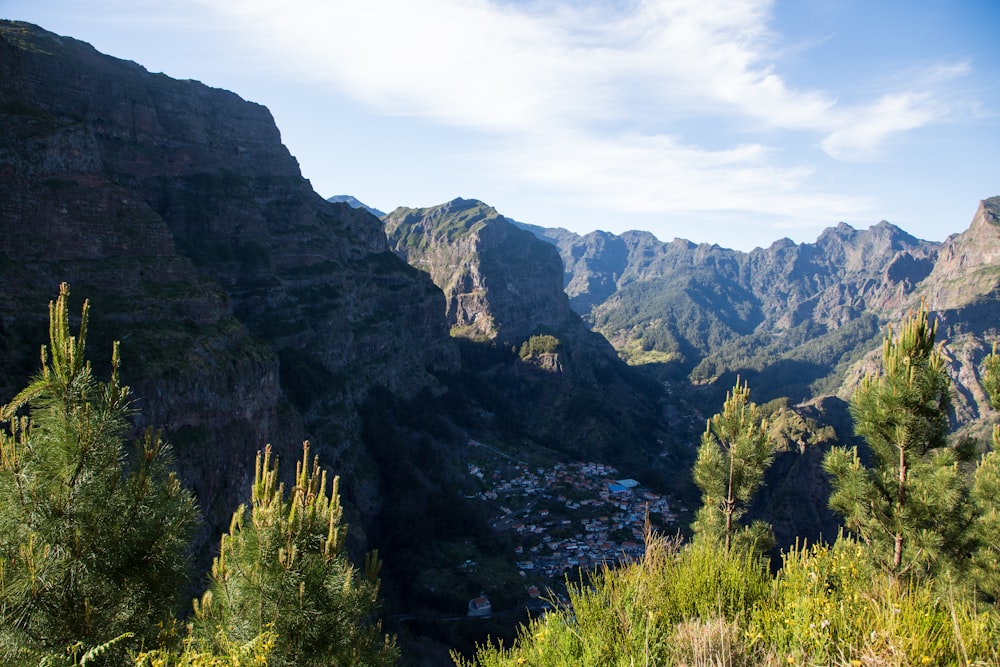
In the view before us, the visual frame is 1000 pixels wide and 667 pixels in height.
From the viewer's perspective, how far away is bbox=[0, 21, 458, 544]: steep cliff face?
39594mm

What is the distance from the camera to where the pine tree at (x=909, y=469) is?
14.2 meters

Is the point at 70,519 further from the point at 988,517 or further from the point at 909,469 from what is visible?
the point at 988,517

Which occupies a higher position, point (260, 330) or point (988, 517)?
point (260, 330)

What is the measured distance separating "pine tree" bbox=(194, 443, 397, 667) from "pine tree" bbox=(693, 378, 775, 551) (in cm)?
1547

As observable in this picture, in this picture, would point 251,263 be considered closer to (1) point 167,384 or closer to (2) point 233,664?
(1) point 167,384

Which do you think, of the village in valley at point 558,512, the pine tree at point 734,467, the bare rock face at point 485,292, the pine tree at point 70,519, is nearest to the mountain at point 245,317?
the village in valley at point 558,512

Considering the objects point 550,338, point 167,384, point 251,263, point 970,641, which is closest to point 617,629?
point 970,641

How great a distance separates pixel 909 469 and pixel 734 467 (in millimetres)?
6960

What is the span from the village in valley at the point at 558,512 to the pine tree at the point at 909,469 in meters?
42.7

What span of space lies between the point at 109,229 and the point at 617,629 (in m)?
51.1

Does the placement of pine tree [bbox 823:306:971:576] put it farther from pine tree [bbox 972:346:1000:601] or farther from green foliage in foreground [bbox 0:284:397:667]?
green foliage in foreground [bbox 0:284:397:667]

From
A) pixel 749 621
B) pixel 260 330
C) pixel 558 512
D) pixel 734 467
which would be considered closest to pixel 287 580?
pixel 749 621

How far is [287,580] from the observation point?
30.6 feet

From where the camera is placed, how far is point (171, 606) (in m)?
8.77
